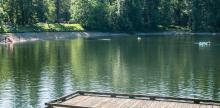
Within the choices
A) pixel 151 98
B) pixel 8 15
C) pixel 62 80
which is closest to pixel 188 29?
pixel 8 15

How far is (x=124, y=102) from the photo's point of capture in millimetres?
33562

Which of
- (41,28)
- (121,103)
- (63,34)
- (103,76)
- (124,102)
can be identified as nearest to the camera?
(121,103)

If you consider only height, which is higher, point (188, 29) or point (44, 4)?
point (44, 4)

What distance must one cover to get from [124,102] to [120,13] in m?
145

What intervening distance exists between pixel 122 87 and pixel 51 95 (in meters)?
9.06

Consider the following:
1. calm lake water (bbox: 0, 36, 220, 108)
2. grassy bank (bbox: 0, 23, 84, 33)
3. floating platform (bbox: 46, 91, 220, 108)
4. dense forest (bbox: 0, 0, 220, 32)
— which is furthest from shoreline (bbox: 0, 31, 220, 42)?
floating platform (bbox: 46, 91, 220, 108)

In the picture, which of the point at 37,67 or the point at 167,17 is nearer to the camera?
the point at 37,67

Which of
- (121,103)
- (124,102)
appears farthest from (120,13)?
(121,103)

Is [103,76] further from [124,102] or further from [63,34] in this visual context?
[63,34]

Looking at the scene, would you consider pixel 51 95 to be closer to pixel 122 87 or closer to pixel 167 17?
pixel 122 87

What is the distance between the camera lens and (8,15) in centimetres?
15650

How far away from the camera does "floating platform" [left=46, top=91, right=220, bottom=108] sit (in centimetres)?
3209

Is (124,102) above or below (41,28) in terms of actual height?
above

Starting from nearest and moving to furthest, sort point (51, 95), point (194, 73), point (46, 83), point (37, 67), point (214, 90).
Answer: point (51, 95) < point (214, 90) < point (46, 83) < point (194, 73) < point (37, 67)
